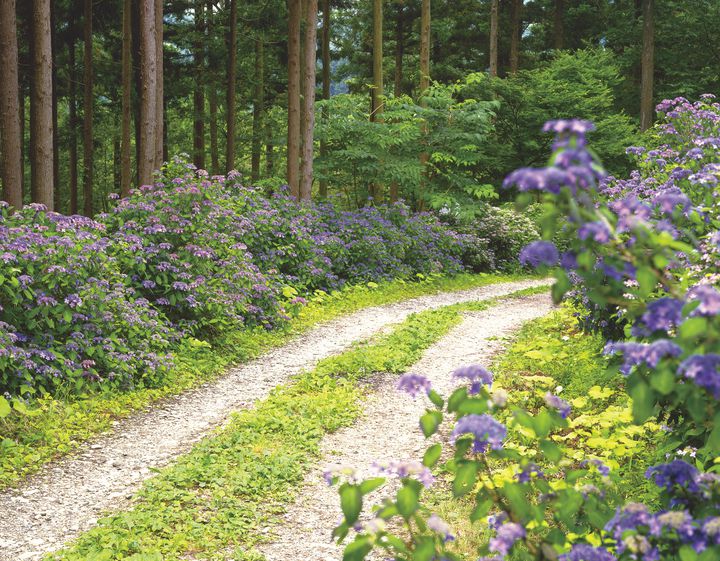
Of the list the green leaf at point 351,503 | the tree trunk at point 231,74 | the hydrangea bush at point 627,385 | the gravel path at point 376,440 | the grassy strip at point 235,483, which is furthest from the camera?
the tree trunk at point 231,74

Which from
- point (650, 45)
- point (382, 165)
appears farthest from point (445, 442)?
point (650, 45)

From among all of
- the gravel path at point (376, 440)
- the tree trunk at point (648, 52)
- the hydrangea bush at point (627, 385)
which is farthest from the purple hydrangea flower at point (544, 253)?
the tree trunk at point (648, 52)

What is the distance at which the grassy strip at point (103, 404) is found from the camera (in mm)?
5235

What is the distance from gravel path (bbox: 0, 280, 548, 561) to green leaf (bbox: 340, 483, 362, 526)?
316 centimetres

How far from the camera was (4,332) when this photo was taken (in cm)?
581

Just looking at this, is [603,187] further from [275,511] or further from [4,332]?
[4,332]

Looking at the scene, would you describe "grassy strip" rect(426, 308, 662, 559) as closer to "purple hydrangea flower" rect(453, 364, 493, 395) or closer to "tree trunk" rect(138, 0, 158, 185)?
"purple hydrangea flower" rect(453, 364, 493, 395)

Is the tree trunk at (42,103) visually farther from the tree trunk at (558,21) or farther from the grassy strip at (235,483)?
the tree trunk at (558,21)

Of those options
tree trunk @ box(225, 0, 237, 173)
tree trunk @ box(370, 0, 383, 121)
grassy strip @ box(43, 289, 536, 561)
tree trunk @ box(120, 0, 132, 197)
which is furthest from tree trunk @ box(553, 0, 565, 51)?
grassy strip @ box(43, 289, 536, 561)

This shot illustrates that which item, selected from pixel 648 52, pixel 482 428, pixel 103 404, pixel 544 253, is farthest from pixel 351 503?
pixel 648 52

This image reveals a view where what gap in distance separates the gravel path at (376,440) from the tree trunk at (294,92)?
6063 millimetres

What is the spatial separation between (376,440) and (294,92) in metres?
10.4

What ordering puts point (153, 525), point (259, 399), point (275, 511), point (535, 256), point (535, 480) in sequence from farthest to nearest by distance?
1. point (259, 399)
2. point (275, 511)
3. point (153, 525)
4. point (535, 480)
5. point (535, 256)

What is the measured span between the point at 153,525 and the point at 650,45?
21.2 meters
